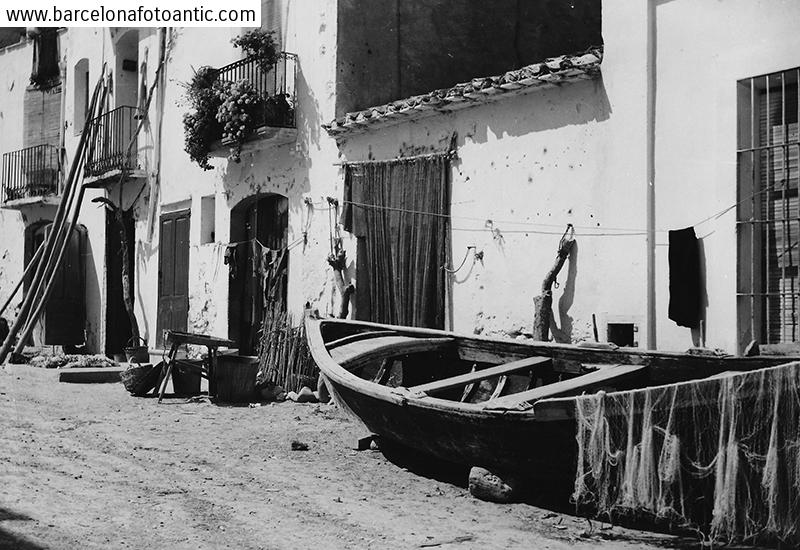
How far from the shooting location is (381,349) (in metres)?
8.80

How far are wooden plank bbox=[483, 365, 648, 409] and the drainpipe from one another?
2.02 meters

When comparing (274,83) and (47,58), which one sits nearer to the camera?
(274,83)

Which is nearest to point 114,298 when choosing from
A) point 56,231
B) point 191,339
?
point 56,231

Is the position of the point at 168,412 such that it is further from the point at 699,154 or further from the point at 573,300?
the point at 699,154

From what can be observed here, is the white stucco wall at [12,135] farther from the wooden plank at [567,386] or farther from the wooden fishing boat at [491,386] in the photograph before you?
the wooden plank at [567,386]

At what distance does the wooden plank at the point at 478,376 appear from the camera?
7.19 metres

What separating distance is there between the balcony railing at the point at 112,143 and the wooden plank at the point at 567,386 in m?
13.3

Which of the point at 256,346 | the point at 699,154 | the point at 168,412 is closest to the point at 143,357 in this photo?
the point at 256,346

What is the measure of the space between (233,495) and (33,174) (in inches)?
678

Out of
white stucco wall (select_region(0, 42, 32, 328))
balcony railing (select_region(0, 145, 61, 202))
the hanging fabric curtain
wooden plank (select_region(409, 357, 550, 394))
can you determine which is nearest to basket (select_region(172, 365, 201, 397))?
the hanging fabric curtain

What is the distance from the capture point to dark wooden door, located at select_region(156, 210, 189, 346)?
17062 millimetres

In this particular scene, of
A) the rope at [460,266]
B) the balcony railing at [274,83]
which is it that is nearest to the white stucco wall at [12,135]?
the balcony railing at [274,83]

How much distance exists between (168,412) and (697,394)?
7.63 m

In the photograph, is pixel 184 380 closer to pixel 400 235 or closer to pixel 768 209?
pixel 400 235
